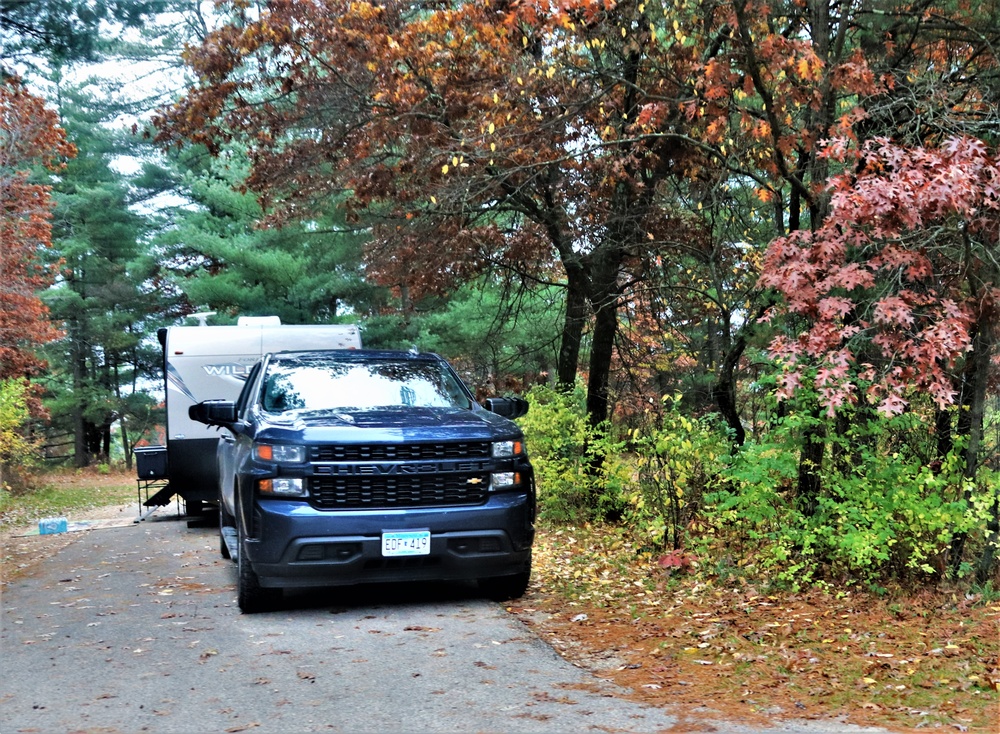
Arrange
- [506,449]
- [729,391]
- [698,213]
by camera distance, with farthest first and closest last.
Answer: [698,213]
[729,391]
[506,449]

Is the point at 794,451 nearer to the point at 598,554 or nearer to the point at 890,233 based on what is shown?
the point at 890,233

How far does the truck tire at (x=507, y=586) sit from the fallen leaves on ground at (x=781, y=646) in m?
0.10

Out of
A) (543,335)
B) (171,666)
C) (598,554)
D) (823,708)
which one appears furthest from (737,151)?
(543,335)

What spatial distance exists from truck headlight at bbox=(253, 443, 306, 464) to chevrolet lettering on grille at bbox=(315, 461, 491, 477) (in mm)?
161

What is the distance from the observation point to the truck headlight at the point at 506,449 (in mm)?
7500

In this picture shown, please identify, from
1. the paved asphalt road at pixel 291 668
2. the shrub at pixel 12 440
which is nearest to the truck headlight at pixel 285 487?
the paved asphalt road at pixel 291 668

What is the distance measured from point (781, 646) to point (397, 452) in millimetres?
2991

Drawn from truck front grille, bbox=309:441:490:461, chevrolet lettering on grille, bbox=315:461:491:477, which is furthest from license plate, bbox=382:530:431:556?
truck front grille, bbox=309:441:490:461

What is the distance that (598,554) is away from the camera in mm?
9867

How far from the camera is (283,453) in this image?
712 centimetres

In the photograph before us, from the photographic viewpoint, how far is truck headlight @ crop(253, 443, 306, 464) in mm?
7102

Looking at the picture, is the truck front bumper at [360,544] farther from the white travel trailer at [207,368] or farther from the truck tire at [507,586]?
the white travel trailer at [207,368]

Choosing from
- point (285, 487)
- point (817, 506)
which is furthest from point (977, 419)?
point (285, 487)

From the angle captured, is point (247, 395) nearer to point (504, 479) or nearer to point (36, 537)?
point (504, 479)
